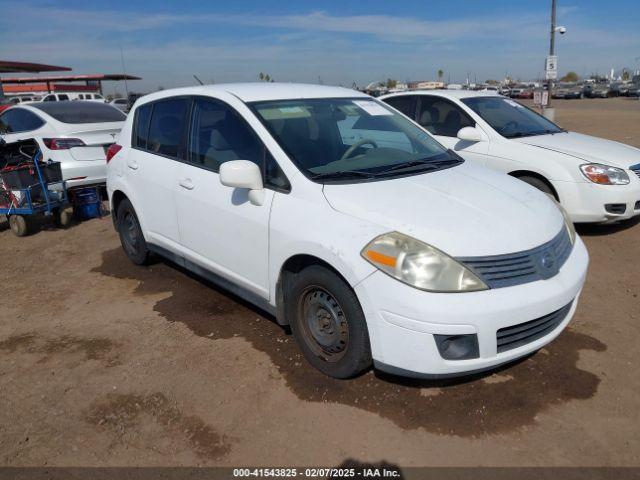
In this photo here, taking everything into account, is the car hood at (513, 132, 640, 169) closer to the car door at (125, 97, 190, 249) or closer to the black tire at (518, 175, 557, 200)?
the black tire at (518, 175, 557, 200)

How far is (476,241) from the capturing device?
2.74 metres

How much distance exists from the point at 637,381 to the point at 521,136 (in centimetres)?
385

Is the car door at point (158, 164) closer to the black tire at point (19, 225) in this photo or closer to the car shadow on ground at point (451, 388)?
the car shadow on ground at point (451, 388)

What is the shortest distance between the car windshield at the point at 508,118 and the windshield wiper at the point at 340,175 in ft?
11.6

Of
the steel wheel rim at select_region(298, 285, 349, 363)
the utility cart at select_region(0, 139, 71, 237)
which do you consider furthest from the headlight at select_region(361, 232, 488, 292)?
the utility cart at select_region(0, 139, 71, 237)

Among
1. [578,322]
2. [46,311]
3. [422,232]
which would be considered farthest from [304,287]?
[46,311]

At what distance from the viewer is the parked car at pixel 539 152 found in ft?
18.2

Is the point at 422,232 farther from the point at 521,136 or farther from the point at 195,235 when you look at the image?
the point at 521,136

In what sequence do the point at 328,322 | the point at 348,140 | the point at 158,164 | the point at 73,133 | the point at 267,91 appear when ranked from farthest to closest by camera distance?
1. the point at 73,133
2. the point at 158,164
3. the point at 267,91
4. the point at 348,140
5. the point at 328,322

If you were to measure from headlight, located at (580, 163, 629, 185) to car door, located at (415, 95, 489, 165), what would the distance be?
1.12m

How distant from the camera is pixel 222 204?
364 centimetres

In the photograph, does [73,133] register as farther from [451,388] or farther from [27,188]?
[451,388]

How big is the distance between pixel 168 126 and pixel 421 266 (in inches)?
108

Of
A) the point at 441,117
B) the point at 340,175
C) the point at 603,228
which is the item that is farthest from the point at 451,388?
the point at 441,117
